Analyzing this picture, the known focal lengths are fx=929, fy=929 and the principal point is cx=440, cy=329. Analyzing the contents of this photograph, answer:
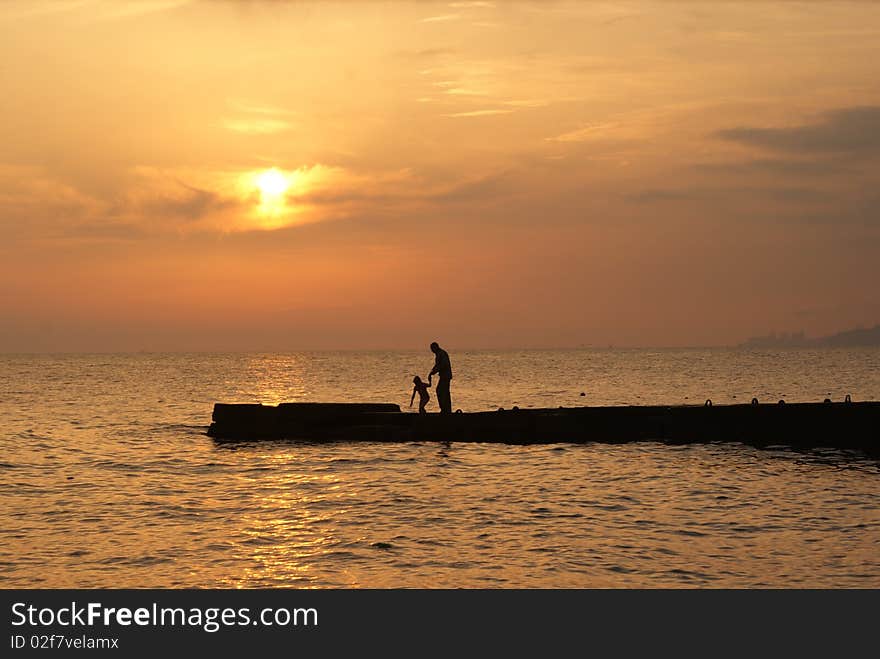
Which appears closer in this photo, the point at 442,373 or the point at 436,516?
the point at 436,516

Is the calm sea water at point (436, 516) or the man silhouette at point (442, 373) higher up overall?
the man silhouette at point (442, 373)

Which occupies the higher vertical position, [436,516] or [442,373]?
[442,373]

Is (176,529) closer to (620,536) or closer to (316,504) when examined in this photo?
(316,504)

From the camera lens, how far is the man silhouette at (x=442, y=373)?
90.2 feet

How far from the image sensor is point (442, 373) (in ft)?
92.8

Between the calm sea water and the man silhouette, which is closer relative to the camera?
the calm sea water

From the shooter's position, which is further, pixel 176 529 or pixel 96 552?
pixel 176 529

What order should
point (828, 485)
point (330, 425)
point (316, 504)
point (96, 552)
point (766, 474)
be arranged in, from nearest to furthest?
point (96, 552) → point (316, 504) → point (828, 485) → point (766, 474) → point (330, 425)

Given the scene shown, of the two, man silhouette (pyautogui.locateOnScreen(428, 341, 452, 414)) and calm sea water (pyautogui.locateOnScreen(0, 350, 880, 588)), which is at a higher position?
man silhouette (pyautogui.locateOnScreen(428, 341, 452, 414))

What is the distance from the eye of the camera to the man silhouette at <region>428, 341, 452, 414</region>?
2748 centimetres
